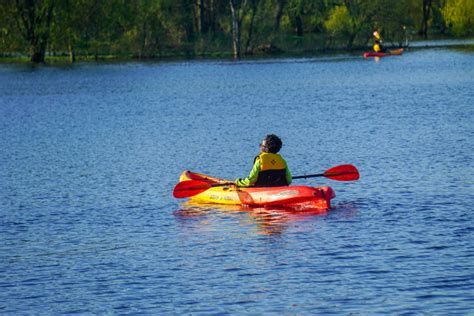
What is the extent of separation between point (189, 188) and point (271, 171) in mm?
2507

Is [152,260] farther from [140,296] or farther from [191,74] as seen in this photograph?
[191,74]

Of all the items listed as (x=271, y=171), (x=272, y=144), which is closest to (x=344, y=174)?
(x=271, y=171)

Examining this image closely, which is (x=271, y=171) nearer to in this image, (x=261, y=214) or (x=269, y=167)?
(x=269, y=167)

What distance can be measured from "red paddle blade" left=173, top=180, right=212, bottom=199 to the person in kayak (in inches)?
54.8

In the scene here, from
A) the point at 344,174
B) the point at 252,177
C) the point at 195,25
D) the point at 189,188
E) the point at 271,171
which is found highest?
the point at 195,25

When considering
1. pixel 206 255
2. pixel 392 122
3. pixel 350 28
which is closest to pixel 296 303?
pixel 206 255

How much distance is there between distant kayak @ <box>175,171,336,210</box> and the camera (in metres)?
24.4

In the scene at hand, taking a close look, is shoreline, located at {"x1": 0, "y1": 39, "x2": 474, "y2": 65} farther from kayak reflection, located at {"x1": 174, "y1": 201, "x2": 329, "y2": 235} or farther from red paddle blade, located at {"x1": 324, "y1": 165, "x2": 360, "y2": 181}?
kayak reflection, located at {"x1": 174, "y1": 201, "x2": 329, "y2": 235}

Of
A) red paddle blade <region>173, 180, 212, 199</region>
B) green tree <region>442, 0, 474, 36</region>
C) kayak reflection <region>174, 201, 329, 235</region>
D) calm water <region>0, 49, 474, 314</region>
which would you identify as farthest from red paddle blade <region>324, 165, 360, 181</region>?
green tree <region>442, 0, 474, 36</region>

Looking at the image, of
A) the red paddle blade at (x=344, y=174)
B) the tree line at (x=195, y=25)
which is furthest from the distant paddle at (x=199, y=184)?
the tree line at (x=195, y=25)

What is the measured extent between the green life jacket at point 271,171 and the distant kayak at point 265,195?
27 cm

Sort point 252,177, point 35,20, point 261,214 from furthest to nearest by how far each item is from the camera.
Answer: point 35,20 → point 252,177 → point 261,214

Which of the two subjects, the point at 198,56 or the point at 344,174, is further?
the point at 198,56

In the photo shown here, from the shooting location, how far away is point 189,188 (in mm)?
26547
